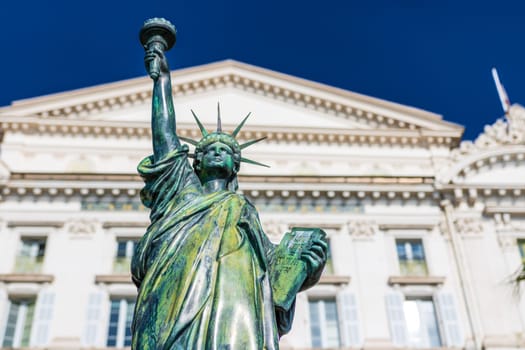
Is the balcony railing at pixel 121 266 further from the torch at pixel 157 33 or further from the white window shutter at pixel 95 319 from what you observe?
the torch at pixel 157 33

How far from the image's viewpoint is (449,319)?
21547mm

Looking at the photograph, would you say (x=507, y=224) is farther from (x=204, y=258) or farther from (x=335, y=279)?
(x=204, y=258)

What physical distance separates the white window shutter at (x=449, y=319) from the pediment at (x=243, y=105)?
26.1 feet

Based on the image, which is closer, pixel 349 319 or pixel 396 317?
pixel 349 319

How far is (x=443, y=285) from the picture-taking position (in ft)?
73.6

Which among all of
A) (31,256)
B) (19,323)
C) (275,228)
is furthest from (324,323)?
(31,256)

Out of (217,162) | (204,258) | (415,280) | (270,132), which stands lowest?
(204,258)

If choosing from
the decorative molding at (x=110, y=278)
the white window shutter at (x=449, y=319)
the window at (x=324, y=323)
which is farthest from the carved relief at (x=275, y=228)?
the white window shutter at (x=449, y=319)

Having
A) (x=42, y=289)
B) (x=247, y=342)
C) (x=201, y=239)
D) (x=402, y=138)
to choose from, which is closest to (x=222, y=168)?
(x=201, y=239)

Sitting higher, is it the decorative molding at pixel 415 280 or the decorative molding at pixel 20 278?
the decorative molding at pixel 20 278

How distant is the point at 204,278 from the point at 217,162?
1103mm

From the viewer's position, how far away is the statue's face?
4.34 meters

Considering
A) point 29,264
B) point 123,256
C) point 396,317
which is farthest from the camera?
point 123,256

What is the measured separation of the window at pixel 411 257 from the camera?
904 inches
